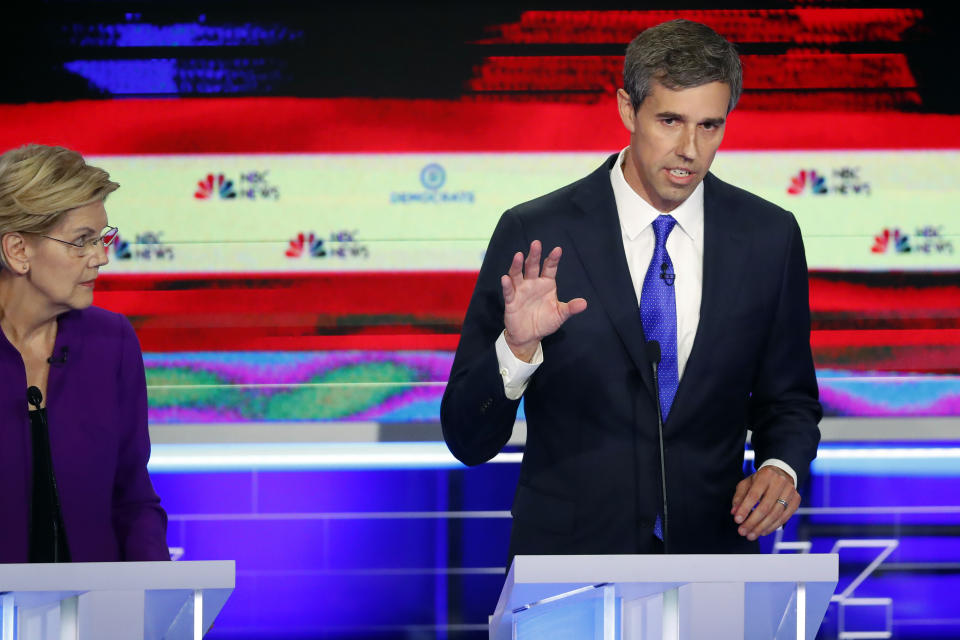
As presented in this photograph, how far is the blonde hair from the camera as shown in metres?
2.26

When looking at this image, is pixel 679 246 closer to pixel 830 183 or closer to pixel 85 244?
pixel 85 244

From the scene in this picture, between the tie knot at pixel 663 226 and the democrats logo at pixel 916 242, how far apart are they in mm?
1906

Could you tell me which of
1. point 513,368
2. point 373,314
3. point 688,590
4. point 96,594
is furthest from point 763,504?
point 373,314

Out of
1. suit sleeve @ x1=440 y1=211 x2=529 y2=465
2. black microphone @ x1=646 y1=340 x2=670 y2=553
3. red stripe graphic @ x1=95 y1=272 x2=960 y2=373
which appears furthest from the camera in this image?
red stripe graphic @ x1=95 y1=272 x2=960 y2=373

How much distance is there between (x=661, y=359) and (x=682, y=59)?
516 mm

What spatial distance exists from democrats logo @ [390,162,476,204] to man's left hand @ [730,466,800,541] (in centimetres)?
205

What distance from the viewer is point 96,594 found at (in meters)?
1.39

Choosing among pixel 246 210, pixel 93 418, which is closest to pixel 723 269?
pixel 93 418

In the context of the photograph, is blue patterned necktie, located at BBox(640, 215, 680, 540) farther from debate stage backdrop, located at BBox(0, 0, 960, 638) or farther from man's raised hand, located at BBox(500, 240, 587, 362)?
debate stage backdrop, located at BBox(0, 0, 960, 638)

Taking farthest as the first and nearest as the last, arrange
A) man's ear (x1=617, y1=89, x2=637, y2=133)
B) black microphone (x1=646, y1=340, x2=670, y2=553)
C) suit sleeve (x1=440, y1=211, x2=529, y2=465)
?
man's ear (x1=617, y1=89, x2=637, y2=133), suit sleeve (x1=440, y1=211, x2=529, y2=465), black microphone (x1=646, y1=340, x2=670, y2=553)

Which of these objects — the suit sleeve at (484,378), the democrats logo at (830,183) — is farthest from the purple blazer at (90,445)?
the democrats logo at (830,183)

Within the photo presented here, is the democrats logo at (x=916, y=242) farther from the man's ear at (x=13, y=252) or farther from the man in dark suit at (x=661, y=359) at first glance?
the man's ear at (x=13, y=252)

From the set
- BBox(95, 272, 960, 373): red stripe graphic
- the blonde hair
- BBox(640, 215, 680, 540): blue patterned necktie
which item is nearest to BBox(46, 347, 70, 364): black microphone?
the blonde hair

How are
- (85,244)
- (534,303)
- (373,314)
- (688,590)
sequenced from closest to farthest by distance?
(688,590) < (534,303) < (85,244) < (373,314)
